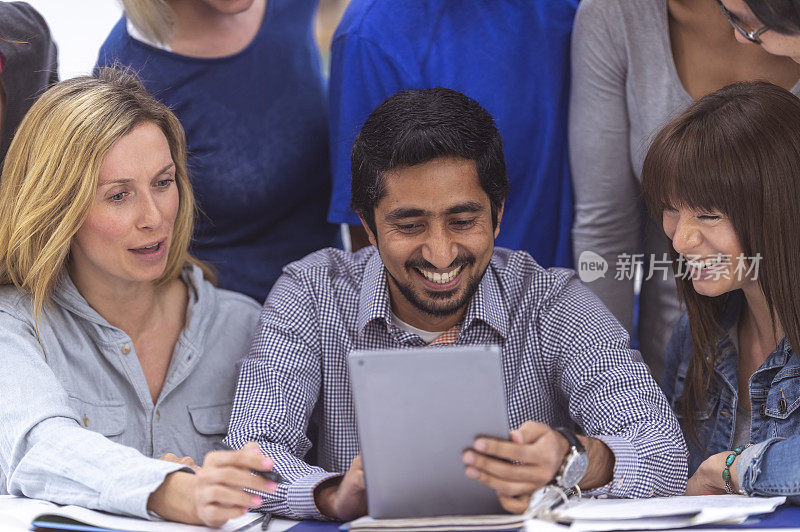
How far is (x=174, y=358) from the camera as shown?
2045 mm

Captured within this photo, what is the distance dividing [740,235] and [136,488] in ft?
3.93

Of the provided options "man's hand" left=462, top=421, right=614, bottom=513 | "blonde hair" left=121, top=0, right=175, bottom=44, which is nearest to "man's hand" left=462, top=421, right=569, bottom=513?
"man's hand" left=462, top=421, right=614, bottom=513

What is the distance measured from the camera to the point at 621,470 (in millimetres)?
1615

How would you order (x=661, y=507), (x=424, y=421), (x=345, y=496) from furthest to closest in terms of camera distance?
1. (x=345, y=496)
2. (x=661, y=507)
3. (x=424, y=421)

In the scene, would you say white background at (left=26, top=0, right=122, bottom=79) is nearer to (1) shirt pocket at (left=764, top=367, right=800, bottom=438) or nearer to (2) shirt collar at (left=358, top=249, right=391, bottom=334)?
(2) shirt collar at (left=358, top=249, right=391, bottom=334)

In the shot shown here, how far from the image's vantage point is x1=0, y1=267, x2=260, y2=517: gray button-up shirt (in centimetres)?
155

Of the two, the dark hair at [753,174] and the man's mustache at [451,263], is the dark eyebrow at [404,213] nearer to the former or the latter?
the man's mustache at [451,263]

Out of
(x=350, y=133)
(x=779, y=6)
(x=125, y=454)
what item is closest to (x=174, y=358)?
(x=125, y=454)

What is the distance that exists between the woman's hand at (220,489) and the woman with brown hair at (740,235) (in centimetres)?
85

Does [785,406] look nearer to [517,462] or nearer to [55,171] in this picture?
[517,462]

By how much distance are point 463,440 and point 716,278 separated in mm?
758

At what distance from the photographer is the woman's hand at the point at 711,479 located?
1.73 meters

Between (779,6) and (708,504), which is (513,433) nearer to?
(708,504)

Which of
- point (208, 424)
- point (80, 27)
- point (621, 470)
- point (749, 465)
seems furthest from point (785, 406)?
point (80, 27)
